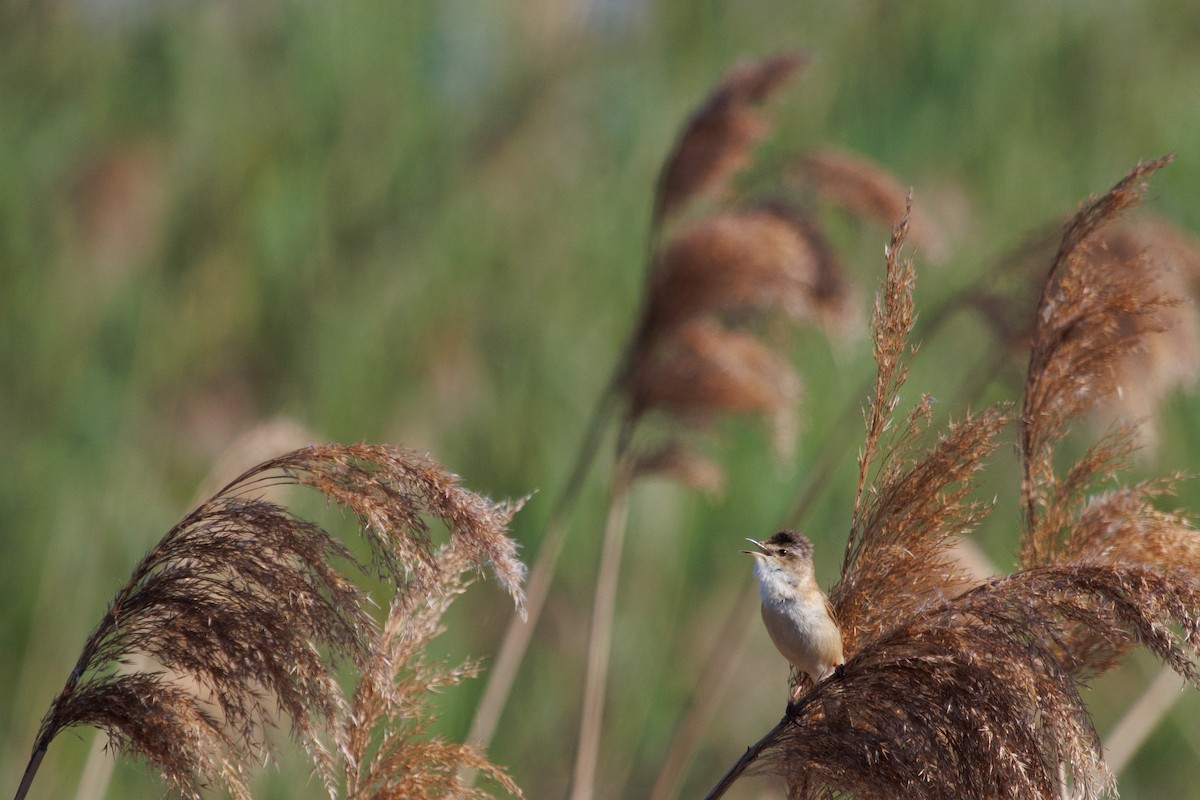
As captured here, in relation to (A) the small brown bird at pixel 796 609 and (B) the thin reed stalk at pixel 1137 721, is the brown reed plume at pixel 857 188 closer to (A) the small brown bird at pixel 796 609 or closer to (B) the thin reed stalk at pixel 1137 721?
(B) the thin reed stalk at pixel 1137 721

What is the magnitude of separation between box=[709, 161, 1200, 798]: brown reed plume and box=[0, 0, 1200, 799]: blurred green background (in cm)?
252

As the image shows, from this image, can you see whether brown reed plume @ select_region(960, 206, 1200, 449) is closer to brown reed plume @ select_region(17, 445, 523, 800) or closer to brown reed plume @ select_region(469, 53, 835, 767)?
brown reed plume @ select_region(469, 53, 835, 767)

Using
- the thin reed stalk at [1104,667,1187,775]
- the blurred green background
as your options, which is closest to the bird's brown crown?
the thin reed stalk at [1104,667,1187,775]

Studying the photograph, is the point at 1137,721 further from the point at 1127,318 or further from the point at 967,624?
the point at 967,624

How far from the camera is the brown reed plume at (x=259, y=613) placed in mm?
1438

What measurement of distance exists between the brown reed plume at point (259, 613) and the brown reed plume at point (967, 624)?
0.43m

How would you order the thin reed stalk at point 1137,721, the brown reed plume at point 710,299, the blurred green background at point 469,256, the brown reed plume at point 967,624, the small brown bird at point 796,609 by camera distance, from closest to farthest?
1. the brown reed plume at point 967,624
2. the small brown bird at point 796,609
3. the thin reed stalk at point 1137,721
4. the brown reed plume at point 710,299
5. the blurred green background at point 469,256

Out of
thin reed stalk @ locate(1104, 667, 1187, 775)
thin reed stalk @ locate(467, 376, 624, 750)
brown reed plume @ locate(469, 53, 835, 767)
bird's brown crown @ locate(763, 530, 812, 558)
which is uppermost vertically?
brown reed plume @ locate(469, 53, 835, 767)

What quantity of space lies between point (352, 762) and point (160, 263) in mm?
4468

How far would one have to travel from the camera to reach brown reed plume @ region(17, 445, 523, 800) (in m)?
→ 1.44

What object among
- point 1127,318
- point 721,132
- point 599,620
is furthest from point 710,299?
point 1127,318

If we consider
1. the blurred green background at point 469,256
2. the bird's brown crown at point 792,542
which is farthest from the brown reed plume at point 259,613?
the blurred green background at point 469,256

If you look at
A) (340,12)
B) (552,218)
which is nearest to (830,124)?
(552,218)

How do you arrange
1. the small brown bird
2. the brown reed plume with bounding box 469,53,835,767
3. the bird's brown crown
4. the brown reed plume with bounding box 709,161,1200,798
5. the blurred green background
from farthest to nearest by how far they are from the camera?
the blurred green background, the brown reed plume with bounding box 469,53,835,767, the bird's brown crown, the small brown bird, the brown reed plume with bounding box 709,161,1200,798
